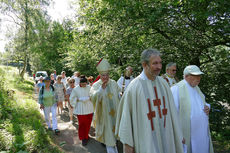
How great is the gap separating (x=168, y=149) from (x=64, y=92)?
21.3ft

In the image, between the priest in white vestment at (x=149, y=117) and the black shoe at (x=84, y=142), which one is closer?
the priest in white vestment at (x=149, y=117)

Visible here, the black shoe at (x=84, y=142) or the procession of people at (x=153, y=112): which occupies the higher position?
the procession of people at (x=153, y=112)

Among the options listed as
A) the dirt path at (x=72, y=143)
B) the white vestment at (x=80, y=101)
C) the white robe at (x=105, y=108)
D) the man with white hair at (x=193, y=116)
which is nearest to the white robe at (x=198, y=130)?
the man with white hair at (x=193, y=116)

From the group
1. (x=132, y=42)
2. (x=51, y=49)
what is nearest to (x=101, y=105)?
(x=132, y=42)

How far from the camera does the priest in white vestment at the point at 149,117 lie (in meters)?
2.33

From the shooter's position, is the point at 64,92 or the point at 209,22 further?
the point at 64,92

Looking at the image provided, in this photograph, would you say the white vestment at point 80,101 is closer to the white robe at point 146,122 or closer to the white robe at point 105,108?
the white robe at point 105,108

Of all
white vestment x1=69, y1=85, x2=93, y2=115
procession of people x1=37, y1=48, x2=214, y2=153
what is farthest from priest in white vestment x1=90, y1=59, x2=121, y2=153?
white vestment x1=69, y1=85, x2=93, y2=115

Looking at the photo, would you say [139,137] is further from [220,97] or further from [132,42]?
[132,42]

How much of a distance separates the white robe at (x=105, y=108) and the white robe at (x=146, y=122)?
6.55ft

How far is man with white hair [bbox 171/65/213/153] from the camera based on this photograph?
3.16 m

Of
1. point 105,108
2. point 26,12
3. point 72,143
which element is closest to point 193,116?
point 105,108

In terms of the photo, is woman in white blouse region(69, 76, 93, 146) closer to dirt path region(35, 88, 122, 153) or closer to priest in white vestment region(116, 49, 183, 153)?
→ dirt path region(35, 88, 122, 153)

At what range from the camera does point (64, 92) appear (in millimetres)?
8172
